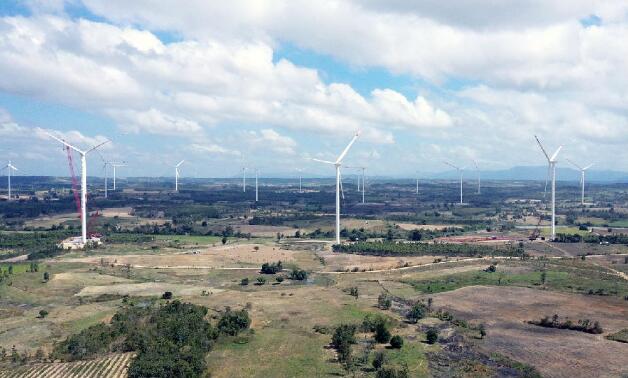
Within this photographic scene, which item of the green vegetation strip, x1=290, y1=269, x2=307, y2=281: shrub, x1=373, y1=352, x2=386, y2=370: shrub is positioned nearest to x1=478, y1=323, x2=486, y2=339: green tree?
x1=373, y1=352, x2=386, y2=370: shrub

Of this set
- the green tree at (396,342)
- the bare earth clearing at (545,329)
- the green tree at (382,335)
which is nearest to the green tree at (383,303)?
the bare earth clearing at (545,329)

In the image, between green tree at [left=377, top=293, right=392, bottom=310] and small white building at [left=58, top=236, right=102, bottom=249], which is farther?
small white building at [left=58, top=236, right=102, bottom=249]

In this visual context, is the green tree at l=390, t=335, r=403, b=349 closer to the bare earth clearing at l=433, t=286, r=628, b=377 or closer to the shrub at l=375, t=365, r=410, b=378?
the bare earth clearing at l=433, t=286, r=628, b=377

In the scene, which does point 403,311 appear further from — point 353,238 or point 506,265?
point 353,238

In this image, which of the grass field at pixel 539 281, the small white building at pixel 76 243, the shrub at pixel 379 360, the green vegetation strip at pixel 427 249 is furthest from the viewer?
the small white building at pixel 76 243

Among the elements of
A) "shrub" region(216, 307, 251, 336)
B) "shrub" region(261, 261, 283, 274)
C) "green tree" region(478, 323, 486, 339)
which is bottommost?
"shrub" region(261, 261, 283, 274)

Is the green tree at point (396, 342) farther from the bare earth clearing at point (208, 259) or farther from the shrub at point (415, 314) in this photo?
the bare earth clearing at point (208, 259)

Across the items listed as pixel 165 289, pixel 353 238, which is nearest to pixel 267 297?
pixel 165 289

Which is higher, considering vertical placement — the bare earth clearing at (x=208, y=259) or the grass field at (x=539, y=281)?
the grass field at (x=539, y=281)

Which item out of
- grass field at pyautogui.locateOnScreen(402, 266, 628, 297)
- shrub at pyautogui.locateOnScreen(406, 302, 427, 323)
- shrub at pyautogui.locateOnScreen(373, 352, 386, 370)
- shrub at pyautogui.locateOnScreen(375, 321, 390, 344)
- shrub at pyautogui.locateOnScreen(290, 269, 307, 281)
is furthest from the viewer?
shrub at pyautogui.locateOnScreen(290, 269, 307, 281)

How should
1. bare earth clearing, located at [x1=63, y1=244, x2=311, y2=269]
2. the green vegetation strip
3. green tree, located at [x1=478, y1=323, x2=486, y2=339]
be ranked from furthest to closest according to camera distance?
1. the green vegetation strip
2. bare earth clearing, located at [x1=63, y1=244, x2=311, y2=269]
3. green tree, located at [x1=478, y1=323, x2=486, y2=339]

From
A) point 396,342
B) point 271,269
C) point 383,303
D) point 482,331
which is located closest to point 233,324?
point 396,342
